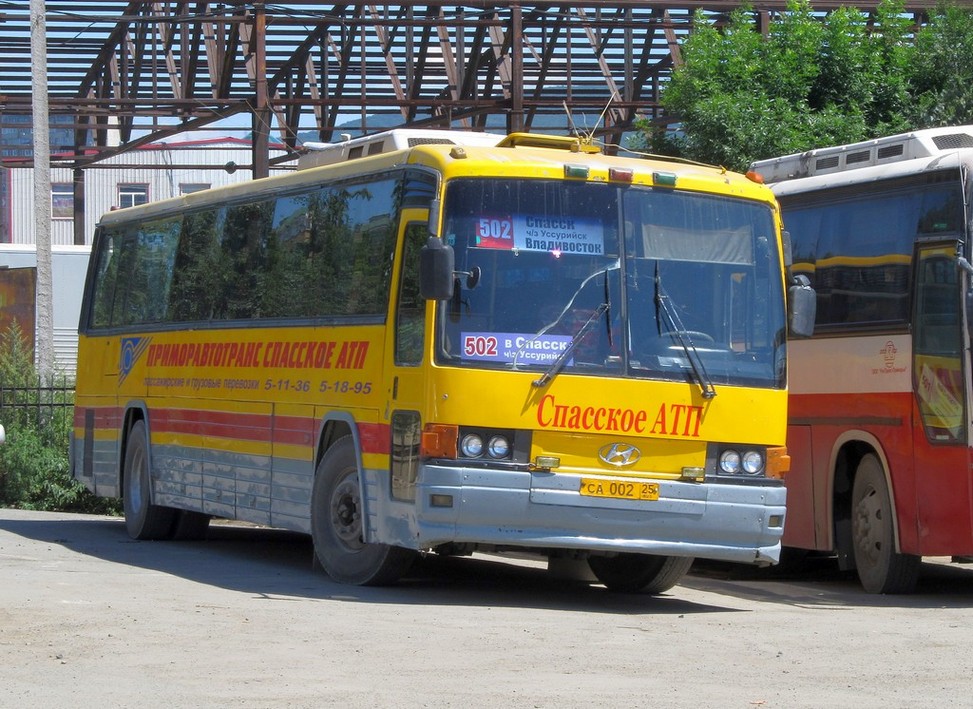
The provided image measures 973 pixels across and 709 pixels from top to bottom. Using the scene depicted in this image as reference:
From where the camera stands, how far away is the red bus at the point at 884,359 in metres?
12.3

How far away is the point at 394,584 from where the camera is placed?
1195 centimetres

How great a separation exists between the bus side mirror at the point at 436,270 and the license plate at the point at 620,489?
4.97 feet

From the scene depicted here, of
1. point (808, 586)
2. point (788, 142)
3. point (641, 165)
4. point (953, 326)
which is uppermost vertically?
point (788, 142)

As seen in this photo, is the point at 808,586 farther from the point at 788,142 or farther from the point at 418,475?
the point at 788,142

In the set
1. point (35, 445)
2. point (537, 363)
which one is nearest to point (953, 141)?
point (537, 363)

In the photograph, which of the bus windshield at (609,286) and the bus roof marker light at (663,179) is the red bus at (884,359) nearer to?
the bus windshield at (609,286)

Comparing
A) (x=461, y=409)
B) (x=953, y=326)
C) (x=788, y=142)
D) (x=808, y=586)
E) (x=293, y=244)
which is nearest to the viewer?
(x=461, y=409)

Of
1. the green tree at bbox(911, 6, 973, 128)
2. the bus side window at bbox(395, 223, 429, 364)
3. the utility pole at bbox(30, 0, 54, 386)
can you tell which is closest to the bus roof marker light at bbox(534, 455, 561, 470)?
the bus side window at bbox(395, 223, 429, 364)

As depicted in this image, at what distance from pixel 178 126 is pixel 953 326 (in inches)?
974

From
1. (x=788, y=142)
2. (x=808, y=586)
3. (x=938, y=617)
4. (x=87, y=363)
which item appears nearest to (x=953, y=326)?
(x=938, y=617)

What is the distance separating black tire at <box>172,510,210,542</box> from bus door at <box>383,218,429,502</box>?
225 inches

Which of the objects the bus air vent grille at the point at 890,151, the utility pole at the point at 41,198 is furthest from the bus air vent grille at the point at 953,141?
Result: the utility pole at the point at 41,198

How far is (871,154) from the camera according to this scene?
13859 mm

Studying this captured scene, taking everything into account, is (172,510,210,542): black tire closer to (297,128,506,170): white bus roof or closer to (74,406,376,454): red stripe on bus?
(74,406,376,454): red stripe on bus
